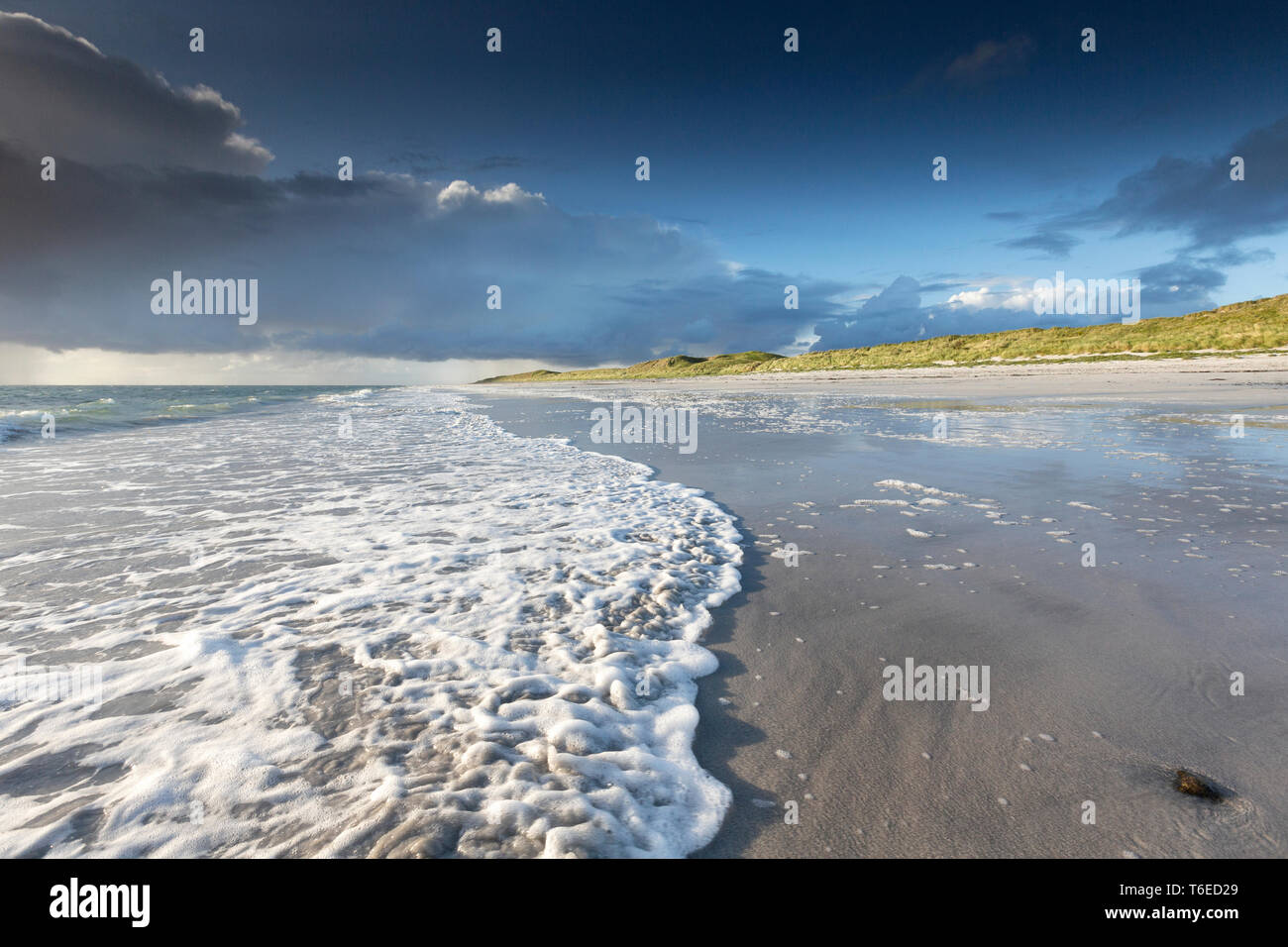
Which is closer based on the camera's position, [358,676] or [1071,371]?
[358,676]

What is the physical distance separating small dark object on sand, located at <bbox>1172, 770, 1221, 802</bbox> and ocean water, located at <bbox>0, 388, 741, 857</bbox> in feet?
6.36

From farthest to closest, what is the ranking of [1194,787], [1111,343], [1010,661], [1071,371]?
[1111,343]
[1071,371]
[1010,661]
[1194,787]

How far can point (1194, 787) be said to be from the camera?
2383 millimetres

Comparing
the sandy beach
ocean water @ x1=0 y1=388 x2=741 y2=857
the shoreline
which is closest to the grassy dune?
the shoreline

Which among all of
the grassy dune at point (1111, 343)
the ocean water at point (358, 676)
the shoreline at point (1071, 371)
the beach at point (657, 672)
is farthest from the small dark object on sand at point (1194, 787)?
the grassy dune at point (1111, 343)

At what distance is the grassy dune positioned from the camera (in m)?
35.9

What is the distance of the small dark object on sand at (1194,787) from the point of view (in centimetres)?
235

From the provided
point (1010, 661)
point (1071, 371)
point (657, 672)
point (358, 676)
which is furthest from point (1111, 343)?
point (358, 676)

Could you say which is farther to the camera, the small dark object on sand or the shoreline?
the shoreline

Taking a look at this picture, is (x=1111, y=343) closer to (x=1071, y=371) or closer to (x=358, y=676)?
(x=1071, y=371)

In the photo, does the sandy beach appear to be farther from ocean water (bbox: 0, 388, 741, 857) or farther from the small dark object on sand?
ocean water (bbox: 0, 388, 741, 857)

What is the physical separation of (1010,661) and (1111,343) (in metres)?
52.5

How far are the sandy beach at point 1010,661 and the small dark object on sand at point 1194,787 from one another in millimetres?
35
